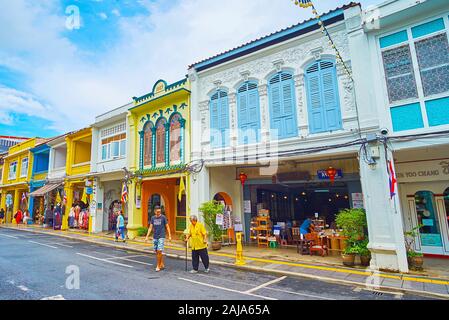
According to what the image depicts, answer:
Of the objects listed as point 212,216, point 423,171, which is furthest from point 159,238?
point 423,171

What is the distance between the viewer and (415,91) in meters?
7.86

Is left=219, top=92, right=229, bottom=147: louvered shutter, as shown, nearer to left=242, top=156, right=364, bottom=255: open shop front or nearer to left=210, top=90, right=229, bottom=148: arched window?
left=210, top=90, right=229, bottom=148: arched window

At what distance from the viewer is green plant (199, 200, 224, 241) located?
11.4m

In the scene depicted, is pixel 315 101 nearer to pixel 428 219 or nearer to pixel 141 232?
pixel 428 219

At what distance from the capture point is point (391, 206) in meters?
7.68

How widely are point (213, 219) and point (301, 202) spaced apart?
15.4 ft

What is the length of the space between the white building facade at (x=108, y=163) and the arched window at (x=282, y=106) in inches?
382

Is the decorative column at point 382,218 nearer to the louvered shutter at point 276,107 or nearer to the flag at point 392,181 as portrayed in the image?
the flag at point 392,181

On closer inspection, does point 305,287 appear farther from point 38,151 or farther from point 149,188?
point 38,151

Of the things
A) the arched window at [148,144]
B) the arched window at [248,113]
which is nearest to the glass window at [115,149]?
the arched window at [148,144]

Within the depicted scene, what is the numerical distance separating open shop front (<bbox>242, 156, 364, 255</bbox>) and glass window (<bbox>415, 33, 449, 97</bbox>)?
365 cm

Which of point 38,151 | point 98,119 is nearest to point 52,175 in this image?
point 38,151

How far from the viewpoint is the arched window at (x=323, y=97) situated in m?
9.16
